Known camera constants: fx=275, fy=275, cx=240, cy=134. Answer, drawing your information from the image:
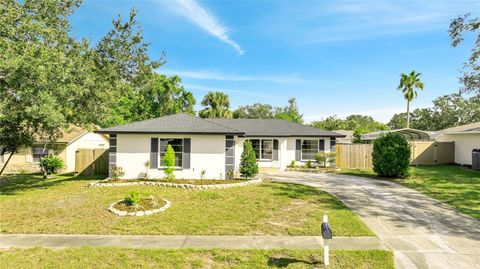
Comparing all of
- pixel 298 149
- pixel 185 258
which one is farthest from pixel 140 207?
pixel 298 149

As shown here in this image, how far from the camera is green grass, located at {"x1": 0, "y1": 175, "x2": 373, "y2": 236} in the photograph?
7.68 m

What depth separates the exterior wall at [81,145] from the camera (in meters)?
23.0

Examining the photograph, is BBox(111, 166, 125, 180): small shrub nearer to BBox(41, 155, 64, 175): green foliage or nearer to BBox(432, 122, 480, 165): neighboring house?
BBox(41, 155, 64, 175): green foliage

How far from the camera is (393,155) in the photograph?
16.4m

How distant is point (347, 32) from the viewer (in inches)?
552

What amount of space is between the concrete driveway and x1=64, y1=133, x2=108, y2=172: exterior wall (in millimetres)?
20749

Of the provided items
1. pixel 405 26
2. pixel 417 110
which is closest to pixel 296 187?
pixel 405 26

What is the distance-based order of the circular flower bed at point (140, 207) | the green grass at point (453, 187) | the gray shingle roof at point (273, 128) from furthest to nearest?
the gray shingle roof at point (273, 128) < the green grass at point (453, 187) < the circular flower bed at point (140, 207)

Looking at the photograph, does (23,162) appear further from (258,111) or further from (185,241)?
(258,111)

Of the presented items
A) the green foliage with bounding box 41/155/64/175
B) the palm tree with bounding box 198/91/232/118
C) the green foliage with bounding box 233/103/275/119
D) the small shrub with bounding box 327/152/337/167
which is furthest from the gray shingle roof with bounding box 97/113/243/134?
the green foliage with bounding box 233/103/275/119

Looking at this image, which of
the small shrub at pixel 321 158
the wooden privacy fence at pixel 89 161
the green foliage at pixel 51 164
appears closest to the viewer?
the wooden privacy fence at pixel 89 161

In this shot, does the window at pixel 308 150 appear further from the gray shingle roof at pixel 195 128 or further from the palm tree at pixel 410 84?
the palm tree at pixel 410 84

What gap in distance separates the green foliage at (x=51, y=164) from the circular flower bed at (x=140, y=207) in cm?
1335

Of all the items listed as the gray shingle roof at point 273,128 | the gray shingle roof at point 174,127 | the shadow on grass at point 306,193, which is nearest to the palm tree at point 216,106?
the gray shingle roof at point 273,128
